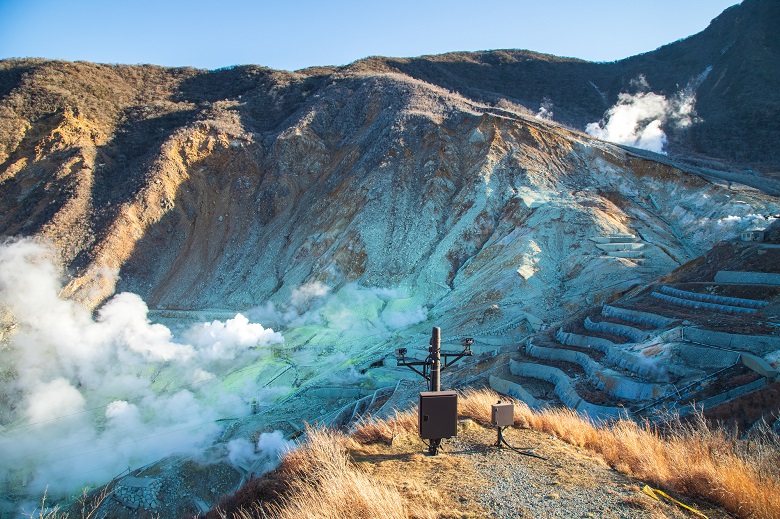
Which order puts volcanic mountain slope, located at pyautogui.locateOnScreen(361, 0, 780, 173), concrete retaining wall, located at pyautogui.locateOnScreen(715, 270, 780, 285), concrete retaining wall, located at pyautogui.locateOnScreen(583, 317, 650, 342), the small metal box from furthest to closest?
volcanic mountain slope, located at pyautogui.locateOnScreen(361, 0, 780, 173) < concrete retaining wall, located at pyautogui.locateOnScreen(715, 270, 780, 285) < concrete retaining wall, located at pyautogui.locateOnScreen(583, 317, 650, 342) < the small metal box

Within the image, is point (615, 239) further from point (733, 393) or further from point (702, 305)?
point (733, 393)

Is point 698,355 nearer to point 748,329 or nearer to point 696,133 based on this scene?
point 748,329

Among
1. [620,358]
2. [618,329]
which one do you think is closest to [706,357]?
[620,358]

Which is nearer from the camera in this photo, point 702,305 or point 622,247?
point 702,305

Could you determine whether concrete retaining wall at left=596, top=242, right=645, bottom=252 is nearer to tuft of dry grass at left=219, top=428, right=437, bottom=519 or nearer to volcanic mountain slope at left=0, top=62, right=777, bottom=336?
volcanic mountain slope at left=0, top=62, right=777, bottom=336

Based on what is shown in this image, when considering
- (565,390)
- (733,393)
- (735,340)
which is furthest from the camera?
(565,390)

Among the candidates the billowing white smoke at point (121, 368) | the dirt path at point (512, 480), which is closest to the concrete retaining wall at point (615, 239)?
the billowing white smoke at point (121, 368)

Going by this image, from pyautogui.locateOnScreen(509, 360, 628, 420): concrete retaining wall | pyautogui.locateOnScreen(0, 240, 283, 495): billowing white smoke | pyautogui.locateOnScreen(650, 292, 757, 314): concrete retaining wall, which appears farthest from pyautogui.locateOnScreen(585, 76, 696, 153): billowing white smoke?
pyautogui.locateOnScreen(0, 240, 283, 495): billowing white smoke

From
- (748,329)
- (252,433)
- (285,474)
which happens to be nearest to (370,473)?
(285,474)
